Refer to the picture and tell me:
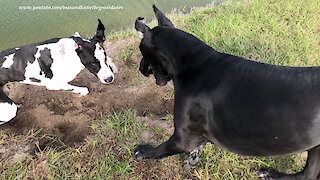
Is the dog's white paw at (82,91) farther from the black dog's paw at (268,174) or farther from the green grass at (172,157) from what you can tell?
the black dog's paw at (268,174)

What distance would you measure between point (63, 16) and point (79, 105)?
18.2ft

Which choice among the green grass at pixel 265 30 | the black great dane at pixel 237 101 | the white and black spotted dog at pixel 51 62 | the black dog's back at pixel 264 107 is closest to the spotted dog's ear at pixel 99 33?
the white and black spotted dog at pixel 51 62

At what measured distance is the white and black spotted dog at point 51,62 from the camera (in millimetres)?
3723

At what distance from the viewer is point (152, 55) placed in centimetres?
258

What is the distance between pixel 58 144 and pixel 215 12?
203 inches

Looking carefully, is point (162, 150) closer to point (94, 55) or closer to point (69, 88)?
point (94, 55)

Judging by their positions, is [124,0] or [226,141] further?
[124,0]

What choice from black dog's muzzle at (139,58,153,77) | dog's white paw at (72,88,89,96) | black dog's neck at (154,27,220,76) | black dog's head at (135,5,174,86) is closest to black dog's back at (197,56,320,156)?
black dog's neck at (154,27,220,76)

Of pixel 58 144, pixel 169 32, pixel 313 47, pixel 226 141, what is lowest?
pixel 58 144

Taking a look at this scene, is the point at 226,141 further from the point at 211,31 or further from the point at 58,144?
the point at 211,31

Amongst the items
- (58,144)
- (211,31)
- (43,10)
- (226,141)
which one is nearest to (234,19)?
(211,31)

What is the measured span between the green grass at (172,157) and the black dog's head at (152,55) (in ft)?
3.21

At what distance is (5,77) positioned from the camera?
372 cm

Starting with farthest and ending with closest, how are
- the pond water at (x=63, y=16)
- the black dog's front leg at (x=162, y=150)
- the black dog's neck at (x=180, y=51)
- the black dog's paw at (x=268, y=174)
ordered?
the pond water at (x=63, y=16), the black dog's paw at (x=268, y=174), the black dog's front leg at (x=162, y=150), the black dog's neck at (x=180, y=51)
